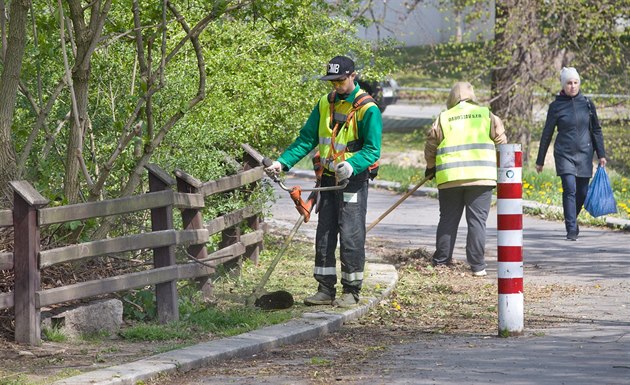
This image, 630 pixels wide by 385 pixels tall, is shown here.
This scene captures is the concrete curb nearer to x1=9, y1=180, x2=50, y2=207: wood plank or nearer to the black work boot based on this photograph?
the black work boot

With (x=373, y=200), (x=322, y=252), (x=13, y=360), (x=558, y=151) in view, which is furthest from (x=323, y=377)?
(x=373, y=200)

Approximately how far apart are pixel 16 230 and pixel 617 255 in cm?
694

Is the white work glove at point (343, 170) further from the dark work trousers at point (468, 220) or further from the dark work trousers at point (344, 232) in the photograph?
the dark work trousers at point (468, 220)

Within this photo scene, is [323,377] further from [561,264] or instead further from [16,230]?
[561,264]

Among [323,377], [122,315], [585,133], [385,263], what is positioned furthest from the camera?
[585,133]

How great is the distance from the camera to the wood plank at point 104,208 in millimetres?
7828

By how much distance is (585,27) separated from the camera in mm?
21266

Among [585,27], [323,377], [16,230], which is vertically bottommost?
[323,377]

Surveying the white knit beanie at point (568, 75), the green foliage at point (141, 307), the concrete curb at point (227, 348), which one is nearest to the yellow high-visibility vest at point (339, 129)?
the concrete curb at point (227, 348)

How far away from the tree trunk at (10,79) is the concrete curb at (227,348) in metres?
1.84

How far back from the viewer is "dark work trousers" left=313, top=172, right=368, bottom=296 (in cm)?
946

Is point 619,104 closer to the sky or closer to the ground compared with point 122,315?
closer to the sky

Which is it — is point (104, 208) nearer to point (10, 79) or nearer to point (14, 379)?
point (10, 79)

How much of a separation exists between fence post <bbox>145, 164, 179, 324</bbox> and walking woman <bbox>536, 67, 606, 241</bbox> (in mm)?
6132
